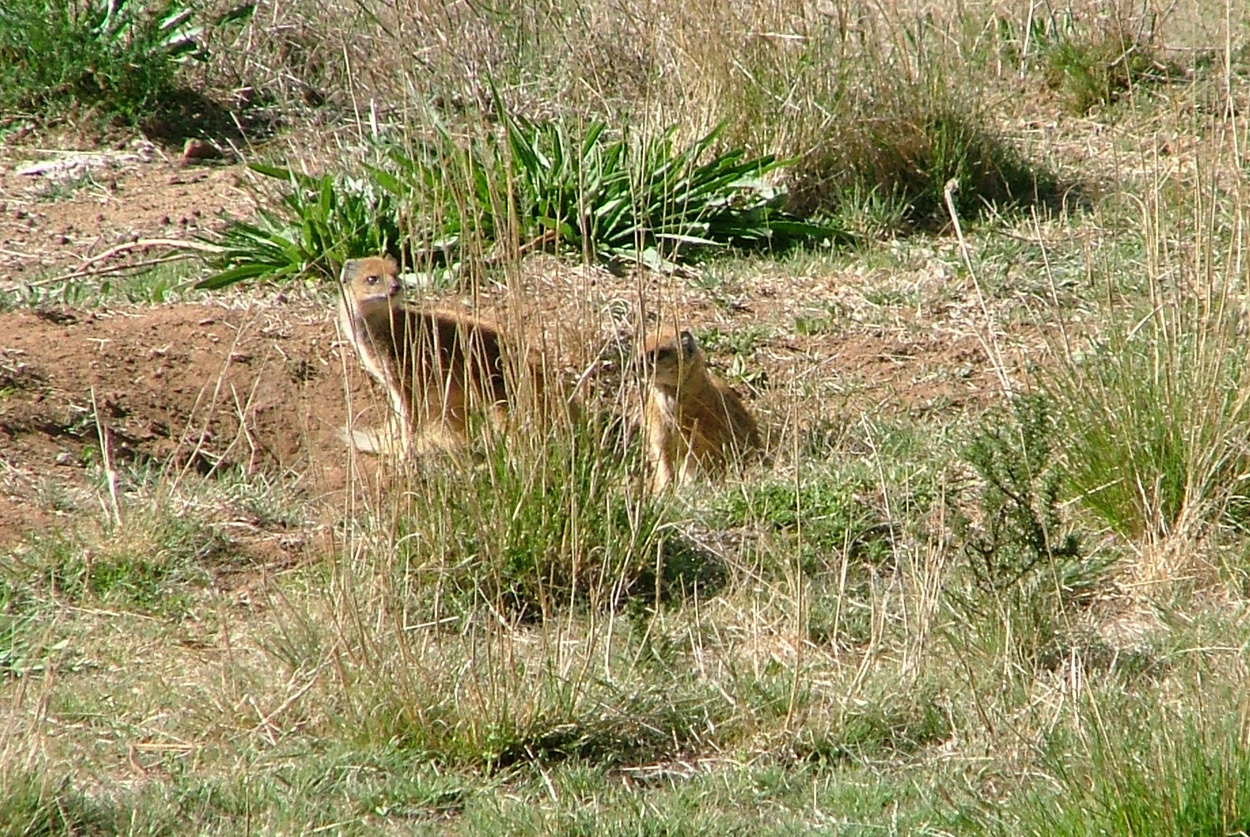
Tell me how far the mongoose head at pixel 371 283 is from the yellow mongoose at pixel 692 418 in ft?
3.71

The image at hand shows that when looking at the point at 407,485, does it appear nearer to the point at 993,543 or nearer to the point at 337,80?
the point at 993,543

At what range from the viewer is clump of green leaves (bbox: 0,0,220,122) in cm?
989

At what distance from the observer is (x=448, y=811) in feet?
13.6

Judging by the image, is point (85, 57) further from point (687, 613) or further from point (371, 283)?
point (687, 613)

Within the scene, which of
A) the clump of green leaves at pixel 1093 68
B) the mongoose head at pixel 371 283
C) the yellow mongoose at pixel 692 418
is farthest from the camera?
the clump of green leaves at pixel 1093 68

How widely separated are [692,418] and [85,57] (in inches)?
202

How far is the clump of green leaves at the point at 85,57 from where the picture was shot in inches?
389

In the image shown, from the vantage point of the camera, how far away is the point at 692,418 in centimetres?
709

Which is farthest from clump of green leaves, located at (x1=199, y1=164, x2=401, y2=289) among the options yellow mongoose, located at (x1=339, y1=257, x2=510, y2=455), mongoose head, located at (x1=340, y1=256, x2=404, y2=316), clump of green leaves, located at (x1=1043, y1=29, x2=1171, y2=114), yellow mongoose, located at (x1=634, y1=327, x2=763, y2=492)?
clump of green leaves, located at (x1=1043, y1=29, x2=1171, y2=114)

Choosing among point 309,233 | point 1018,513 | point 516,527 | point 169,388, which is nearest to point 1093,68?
point 309,233

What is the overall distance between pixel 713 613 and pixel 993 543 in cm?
91

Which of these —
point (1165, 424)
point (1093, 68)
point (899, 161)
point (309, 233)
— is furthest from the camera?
point (1093, 68)

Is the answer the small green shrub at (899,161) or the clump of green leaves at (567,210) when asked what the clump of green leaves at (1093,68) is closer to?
the small green shrub at (899,161)

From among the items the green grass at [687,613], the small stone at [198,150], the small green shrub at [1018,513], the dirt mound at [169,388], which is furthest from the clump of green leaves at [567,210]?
the small green shrub at [1018,513]
